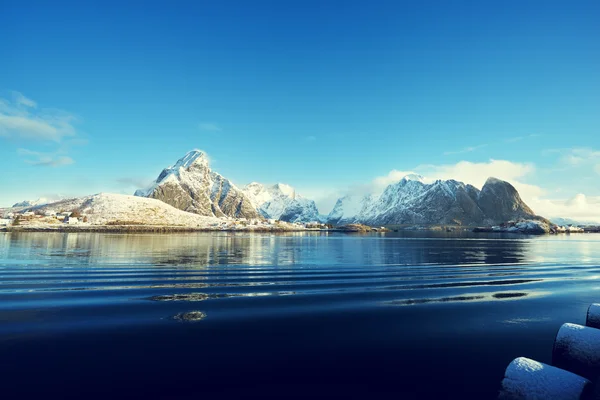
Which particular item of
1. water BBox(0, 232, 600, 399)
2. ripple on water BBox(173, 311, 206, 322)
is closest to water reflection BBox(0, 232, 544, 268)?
water BBox(0, 232, 600, 399)

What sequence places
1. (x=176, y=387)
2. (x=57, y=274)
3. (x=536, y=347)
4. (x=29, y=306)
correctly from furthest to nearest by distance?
(x=57, y=274) < (x=29, y=306) < (x=536, y=347) < (x=176, y=387)

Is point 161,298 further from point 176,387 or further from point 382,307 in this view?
point 382,307

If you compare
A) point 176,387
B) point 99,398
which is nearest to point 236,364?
point 176,387

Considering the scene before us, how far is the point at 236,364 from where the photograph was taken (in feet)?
41.8

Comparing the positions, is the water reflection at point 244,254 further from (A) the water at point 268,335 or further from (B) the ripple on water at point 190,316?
(B) the ripple on water at point 190,316

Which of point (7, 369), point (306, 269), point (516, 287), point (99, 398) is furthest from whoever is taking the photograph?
point (306, 269)

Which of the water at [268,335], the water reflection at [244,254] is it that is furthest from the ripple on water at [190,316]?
the water reflection at [244,254]

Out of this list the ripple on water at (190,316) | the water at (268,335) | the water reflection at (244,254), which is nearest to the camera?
the water at (268,335)

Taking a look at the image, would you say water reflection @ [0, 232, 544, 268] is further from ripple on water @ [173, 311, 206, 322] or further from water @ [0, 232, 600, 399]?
ripple on water @ [173, 311, 206, 322]

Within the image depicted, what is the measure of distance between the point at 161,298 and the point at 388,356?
1661 cm

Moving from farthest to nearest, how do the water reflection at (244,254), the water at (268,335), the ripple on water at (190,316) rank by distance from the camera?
the water reflection at (244,254) → the ripple on water at (190,316) → the water at (268,335)

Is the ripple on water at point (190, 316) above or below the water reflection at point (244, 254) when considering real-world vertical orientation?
below

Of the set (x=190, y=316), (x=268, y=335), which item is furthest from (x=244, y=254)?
(x=268, y=335)

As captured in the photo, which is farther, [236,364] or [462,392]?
[236,364]
